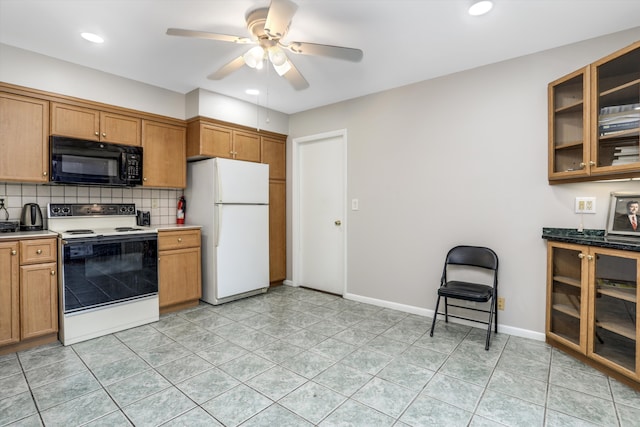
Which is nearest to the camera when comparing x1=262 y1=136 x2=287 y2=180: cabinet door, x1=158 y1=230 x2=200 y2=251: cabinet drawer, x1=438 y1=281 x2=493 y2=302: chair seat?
x1=438 y1=281 x2=493 y2=302: chair seat

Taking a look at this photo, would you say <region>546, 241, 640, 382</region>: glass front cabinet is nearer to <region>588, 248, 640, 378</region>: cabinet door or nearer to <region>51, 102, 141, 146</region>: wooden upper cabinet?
<region>588, 248, 640, 378</region>: cabinet door

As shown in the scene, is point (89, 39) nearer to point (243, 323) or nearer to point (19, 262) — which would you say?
point (19, 262)

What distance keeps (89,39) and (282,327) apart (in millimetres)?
2836

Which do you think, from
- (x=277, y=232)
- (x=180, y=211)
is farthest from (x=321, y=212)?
(x=180, y=211)

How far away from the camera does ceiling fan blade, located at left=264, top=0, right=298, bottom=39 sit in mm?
1619

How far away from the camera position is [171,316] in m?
3.18

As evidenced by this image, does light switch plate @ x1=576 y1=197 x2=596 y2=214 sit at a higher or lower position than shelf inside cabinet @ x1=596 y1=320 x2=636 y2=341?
higher

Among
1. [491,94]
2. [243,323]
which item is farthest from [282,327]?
[491,94]

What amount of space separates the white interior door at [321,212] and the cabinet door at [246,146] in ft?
1.91

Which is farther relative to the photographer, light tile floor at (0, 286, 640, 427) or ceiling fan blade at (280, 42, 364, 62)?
ceiling fan blade at (280, 42, 364, 62)

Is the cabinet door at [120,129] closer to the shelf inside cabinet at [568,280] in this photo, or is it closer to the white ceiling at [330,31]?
the white ceiling at [330,31]

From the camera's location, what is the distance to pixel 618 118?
210 cm

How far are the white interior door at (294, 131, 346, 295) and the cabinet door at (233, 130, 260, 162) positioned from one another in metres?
0.58

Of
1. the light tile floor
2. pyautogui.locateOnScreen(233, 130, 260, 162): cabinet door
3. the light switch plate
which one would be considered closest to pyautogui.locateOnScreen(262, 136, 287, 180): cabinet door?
pyautogui.locateOnScreen(233, 130, 260, 162): cabinet door
